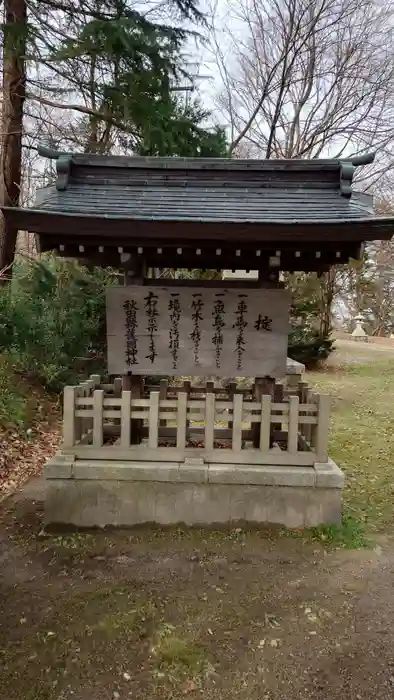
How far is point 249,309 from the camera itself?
536 centimetres

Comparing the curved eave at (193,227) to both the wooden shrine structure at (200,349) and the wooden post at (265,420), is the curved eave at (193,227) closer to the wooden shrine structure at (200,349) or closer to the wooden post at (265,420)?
the wooden shrine structure at (200,349)

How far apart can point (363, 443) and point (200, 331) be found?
5.30 meters

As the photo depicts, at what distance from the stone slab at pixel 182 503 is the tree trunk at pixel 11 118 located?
4.01 m

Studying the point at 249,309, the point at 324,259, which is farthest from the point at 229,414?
the point at 324,259

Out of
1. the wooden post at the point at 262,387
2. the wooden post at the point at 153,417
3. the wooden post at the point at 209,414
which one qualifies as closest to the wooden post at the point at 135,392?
the wooden post at the point at 153,417

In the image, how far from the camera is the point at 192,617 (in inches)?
147

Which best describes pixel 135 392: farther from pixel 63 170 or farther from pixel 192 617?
pixel 63 170

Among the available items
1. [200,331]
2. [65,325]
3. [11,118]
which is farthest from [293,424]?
[11,118]

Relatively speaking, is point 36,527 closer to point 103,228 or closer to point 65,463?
point 65,463

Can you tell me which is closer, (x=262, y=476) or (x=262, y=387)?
(x=262, y=476)

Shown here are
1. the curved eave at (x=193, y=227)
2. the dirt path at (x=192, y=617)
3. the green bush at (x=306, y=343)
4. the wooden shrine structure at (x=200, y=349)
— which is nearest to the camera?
the dirt path at (x=192, y=617)

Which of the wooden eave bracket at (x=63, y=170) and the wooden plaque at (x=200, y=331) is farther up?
the wooden eave bracket at (x=63, y=170)

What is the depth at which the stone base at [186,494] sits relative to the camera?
16.8ft

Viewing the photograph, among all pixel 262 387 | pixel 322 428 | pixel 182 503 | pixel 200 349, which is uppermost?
pixel 200 349
